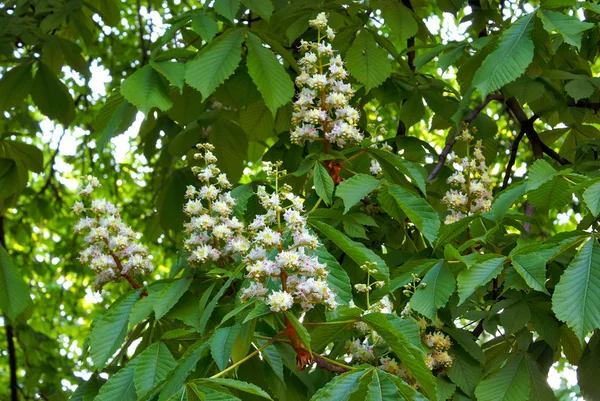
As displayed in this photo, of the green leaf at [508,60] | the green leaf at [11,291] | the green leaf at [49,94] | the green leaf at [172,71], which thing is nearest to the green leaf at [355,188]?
the green leaf at [508,60]

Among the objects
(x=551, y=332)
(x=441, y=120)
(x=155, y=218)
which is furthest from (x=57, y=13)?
(x=551, y=332)

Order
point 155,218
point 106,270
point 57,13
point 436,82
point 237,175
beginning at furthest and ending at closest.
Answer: point 155,218 → point 57,13 → point 237,175 → point 436,82 → point 106,270

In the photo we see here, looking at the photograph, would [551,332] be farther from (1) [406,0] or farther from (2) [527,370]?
(1) [406,0]

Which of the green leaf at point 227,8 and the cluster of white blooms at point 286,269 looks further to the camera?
the green leaf at point 227,8

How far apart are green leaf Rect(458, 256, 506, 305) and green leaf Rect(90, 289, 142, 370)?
0.81 m

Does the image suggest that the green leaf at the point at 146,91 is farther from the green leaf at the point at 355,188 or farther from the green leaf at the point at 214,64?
the green leaf at the point at 355,188

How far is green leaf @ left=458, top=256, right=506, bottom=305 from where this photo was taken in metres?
1.88

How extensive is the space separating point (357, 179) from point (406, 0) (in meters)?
1.85

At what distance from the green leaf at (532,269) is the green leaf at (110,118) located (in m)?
1.22

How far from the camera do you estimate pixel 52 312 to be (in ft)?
22.7

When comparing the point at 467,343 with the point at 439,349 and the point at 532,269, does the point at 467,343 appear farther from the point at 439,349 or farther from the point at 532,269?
the point at 532,269

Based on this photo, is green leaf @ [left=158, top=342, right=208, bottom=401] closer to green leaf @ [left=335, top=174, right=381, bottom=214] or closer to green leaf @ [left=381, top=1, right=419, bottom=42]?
green leaf @ [left=335, top=174, right=381, bottom=214]

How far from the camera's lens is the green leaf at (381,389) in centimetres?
151

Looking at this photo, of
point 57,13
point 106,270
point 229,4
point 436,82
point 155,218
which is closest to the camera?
point 106,270
